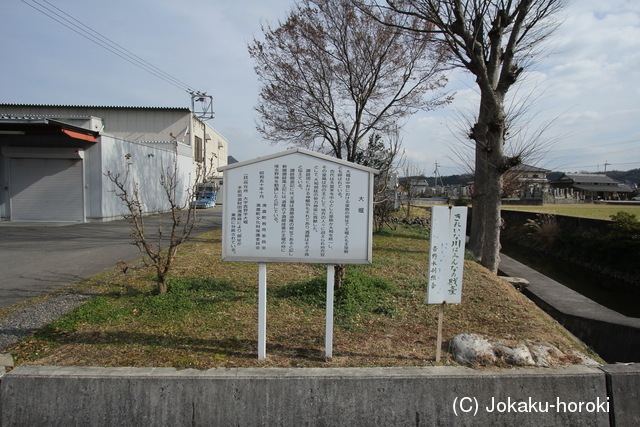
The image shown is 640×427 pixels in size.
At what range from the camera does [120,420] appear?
285 centimetres

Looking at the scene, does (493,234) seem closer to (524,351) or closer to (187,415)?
(524,351)

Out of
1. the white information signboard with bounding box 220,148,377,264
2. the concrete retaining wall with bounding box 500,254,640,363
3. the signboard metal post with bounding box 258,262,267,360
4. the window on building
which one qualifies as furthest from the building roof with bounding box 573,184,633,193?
the signboard metal post with bounding box 258,262,267,360

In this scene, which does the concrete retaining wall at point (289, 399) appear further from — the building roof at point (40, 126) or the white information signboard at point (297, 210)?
the building roof at point (40, 126)

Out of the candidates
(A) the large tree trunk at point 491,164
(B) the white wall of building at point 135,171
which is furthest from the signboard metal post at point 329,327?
(B) the white wall of building at point 135,171

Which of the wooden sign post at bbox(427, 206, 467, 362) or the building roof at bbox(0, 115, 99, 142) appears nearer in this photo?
the wooden sign post at bbox(427, 206, 467, 362)

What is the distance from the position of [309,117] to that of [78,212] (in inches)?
372

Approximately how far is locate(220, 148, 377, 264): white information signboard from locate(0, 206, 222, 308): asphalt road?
288cm

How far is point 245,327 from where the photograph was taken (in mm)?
4227

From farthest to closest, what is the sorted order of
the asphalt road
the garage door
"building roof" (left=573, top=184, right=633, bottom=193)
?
"building roof" (left=573, top=184, right=633, bottom=193) → the garage door → the asphalt road

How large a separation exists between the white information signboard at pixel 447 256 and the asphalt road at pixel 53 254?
3.93m

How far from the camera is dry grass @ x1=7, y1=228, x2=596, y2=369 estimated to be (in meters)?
3.47

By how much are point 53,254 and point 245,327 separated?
6.50 meters

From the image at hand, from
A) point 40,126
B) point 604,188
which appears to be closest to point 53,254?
point 40,126

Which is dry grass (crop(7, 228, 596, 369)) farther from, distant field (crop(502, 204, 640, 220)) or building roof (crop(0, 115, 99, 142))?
distant field (crop(502, 204, 640, 220))
